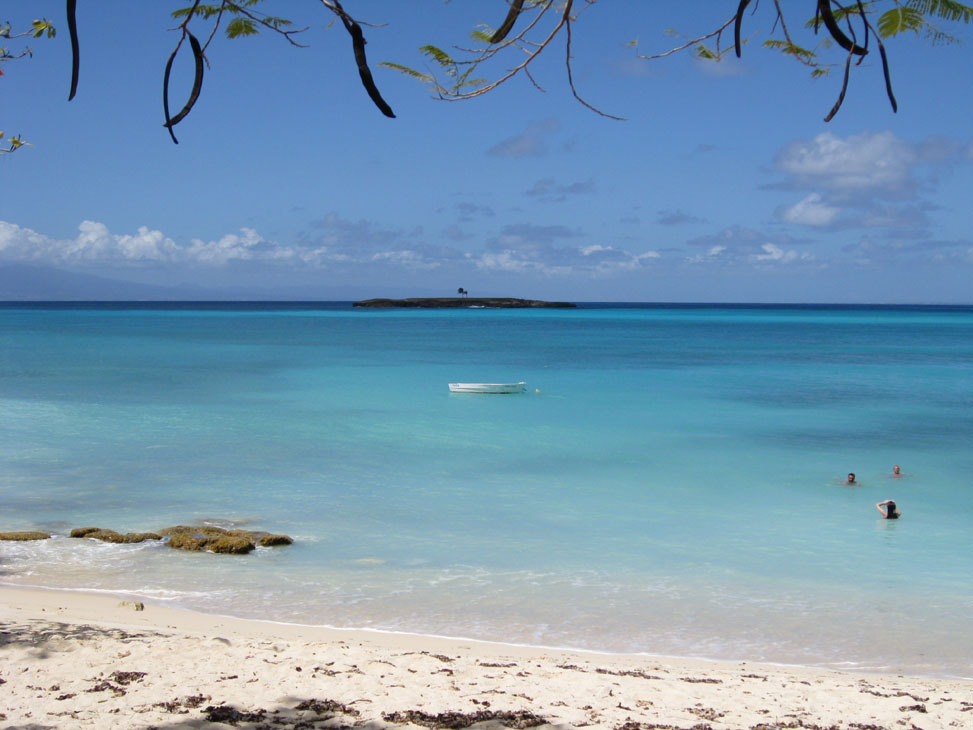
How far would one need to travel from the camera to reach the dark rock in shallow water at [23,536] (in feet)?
30.2

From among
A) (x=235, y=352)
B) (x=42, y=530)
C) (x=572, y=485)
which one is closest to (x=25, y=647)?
(x=42, y=530)

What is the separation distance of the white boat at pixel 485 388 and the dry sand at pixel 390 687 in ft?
60.0

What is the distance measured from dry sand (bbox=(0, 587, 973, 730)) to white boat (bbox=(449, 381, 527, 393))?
720 inches

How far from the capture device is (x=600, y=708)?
5.02 metres

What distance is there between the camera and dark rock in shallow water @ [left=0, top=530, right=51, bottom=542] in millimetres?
9211

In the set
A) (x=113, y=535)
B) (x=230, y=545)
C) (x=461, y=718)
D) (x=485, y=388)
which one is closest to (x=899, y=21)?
(x=461, y=718)

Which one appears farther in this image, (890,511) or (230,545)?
(890,511)

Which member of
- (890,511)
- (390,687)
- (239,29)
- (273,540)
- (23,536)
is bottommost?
(23,536)

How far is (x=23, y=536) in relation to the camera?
9.27 m

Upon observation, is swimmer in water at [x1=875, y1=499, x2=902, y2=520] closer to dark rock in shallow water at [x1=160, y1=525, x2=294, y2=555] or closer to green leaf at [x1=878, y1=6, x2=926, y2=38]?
dark rock in shallow water at [x1=160, y1=525, x2=294, y2=555]

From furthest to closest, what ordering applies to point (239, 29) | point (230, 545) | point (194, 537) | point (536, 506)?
1. point (536, 506)
2. point (194, 537)
3. point (230, 545)
4. point (239, 29)

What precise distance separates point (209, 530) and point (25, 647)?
3.97m

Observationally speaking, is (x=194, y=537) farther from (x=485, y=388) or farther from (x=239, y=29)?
(x=485, y=388)

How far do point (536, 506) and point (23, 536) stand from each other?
21.0 ft
